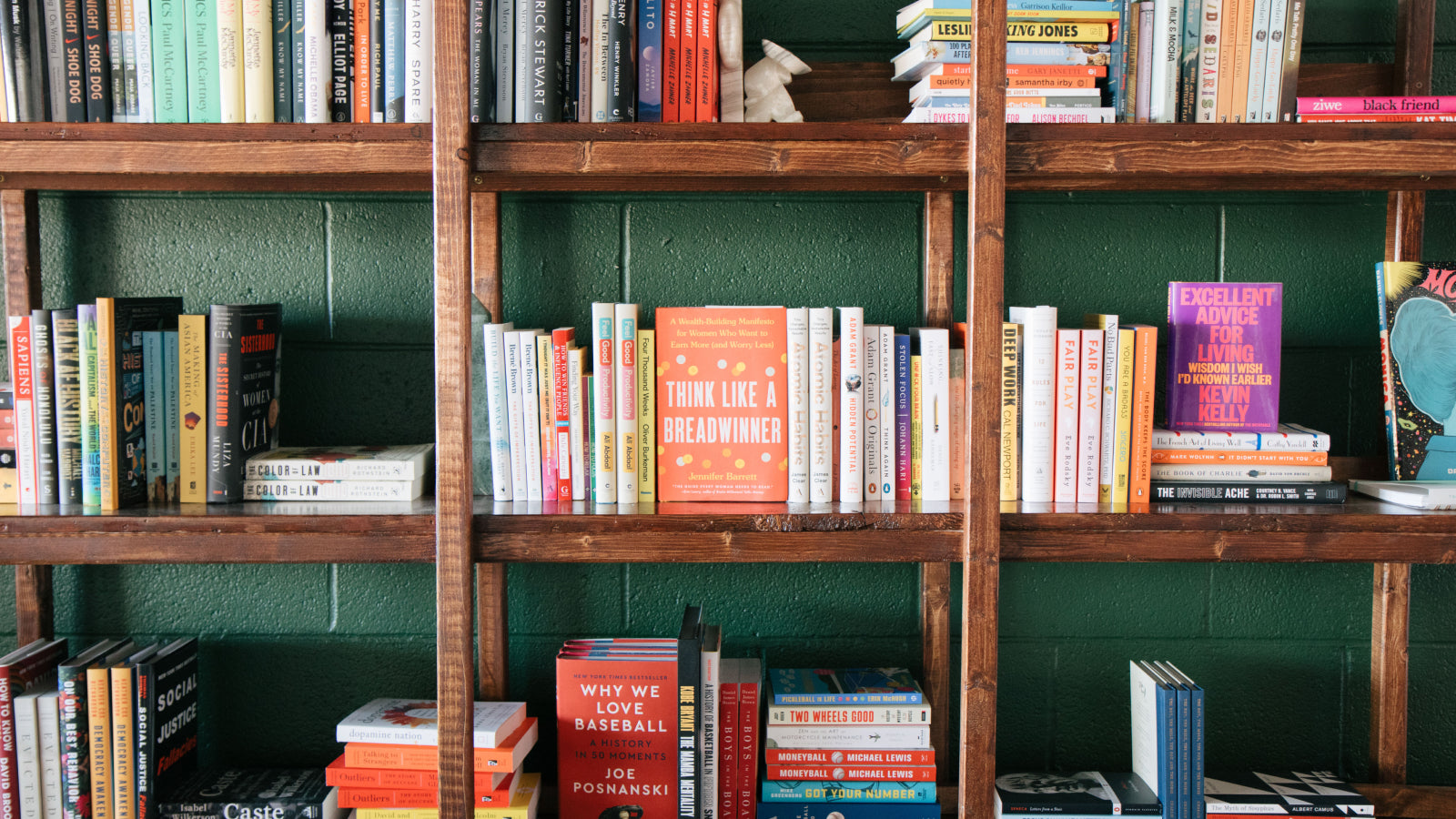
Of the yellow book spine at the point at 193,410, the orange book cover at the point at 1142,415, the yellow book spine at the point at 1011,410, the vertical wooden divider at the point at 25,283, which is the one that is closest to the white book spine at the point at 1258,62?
the orange book cover at the point at 1142,415

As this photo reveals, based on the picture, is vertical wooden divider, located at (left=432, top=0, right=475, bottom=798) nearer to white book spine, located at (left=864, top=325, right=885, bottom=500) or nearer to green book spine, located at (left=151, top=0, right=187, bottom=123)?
green book spine, located at (left=151, top=0, right=187, bottom=123)

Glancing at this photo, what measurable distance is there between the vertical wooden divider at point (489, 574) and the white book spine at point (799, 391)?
0.51 meters

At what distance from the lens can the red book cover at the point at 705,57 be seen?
4.36ft

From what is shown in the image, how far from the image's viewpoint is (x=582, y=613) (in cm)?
165

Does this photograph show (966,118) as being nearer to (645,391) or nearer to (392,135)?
(645,391)

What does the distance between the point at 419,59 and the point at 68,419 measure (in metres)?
0.70

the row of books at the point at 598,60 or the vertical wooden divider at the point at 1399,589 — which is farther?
the vertical wooden divider at the point at 1399,589

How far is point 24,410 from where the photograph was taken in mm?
1339

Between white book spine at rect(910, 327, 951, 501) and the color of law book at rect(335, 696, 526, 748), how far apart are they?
0.70 metres

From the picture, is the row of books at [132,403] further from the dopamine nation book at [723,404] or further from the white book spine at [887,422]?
the white book spine at [887,422]

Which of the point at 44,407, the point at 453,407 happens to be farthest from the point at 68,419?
the point at 453,407

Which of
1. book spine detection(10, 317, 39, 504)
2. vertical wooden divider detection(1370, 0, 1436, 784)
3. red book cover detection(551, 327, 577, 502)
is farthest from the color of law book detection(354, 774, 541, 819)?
vertical wooden divider detection(1370, 0, 1436, 784)

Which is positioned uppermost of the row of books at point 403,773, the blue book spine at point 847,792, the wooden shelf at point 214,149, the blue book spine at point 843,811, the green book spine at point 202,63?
the green book spine at point 202,63

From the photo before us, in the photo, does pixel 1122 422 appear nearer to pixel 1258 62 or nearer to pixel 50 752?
pixel 1258 62
